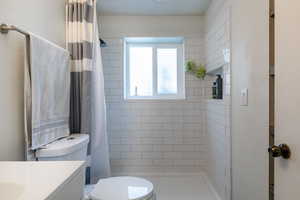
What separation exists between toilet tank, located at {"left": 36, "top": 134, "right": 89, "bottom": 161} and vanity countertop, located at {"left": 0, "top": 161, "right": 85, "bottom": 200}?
0.43 m

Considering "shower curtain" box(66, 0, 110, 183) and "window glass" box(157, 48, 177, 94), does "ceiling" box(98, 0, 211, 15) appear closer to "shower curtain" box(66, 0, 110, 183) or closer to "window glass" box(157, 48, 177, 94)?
"window glass" box(157, 48, 177, 94)

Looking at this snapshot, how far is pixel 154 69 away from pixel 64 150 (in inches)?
76.3

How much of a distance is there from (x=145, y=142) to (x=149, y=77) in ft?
2.91

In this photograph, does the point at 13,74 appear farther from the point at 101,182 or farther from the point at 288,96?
the point at 288,96

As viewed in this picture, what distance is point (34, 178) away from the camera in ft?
2.55

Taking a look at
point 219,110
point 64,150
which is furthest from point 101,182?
point 219,110

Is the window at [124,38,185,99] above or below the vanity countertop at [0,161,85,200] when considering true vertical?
above

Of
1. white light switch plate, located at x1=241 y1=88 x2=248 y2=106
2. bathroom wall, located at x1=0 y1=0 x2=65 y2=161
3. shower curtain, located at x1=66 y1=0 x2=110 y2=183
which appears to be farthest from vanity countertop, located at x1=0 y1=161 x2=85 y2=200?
A: white light switch plate, located at x1=241 y1=88 x2=248 y2=106

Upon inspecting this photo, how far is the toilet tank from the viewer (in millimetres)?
1388

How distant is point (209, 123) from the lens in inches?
107

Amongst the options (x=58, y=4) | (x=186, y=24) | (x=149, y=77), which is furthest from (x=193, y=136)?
(x=58, y=4)

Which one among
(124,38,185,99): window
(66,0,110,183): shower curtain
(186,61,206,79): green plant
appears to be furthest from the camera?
(124,38,185,99): window

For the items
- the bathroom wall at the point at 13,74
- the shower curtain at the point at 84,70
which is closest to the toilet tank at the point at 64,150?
the bathroom wall at the point at 13,74

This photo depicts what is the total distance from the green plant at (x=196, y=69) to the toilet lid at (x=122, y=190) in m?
1.68
